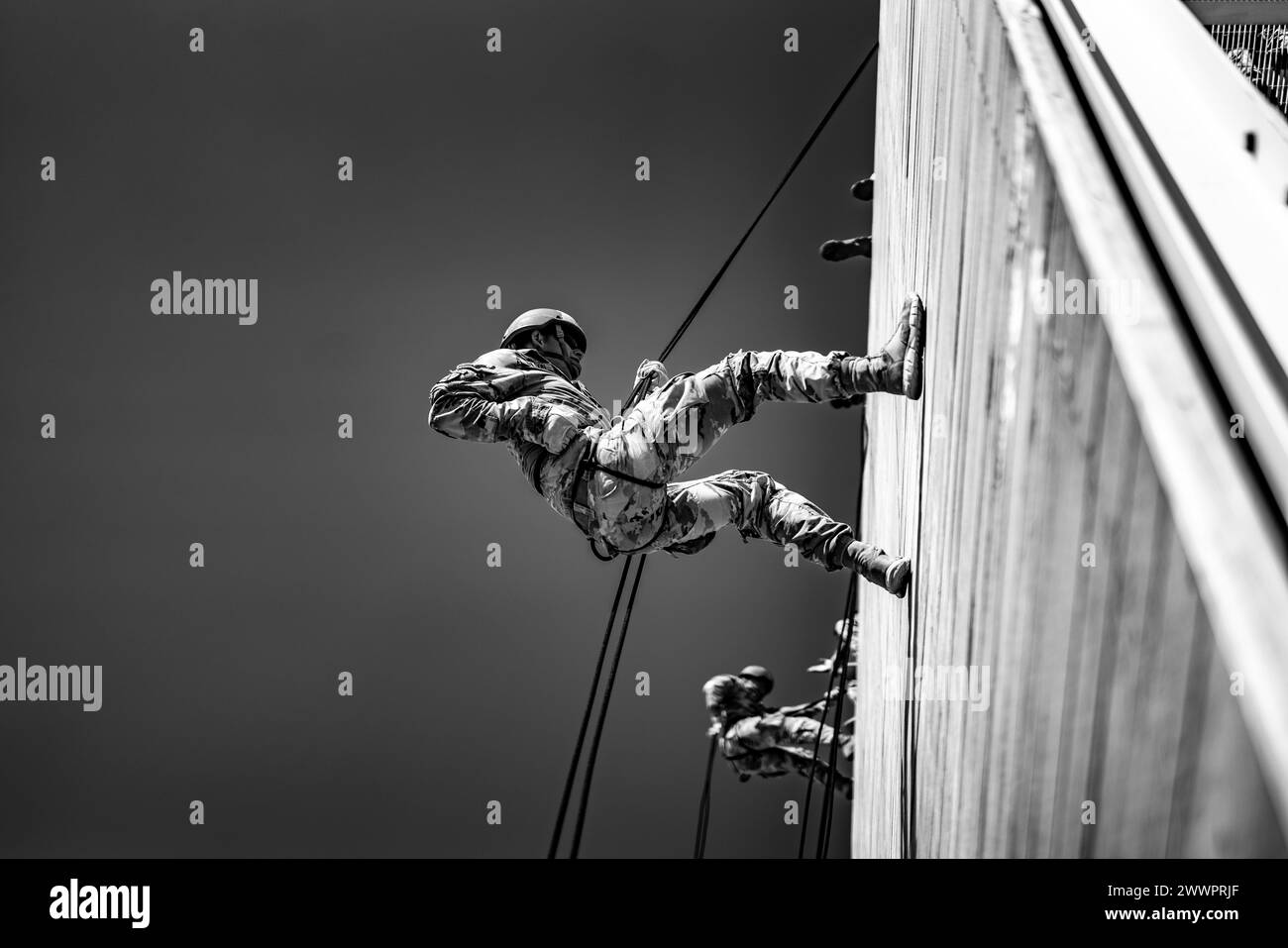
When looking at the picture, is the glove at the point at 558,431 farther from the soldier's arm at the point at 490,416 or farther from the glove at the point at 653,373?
the glove at the point at 653,373

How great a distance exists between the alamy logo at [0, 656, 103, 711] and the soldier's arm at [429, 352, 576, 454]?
7.98m

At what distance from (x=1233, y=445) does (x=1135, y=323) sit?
19 cm

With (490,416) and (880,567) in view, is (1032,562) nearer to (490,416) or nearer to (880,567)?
(880,567)

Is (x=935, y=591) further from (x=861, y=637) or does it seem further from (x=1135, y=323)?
(x=861, y=637)

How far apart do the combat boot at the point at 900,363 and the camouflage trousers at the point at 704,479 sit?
0.07 metres

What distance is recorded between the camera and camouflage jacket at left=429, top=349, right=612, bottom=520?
12.7 feet

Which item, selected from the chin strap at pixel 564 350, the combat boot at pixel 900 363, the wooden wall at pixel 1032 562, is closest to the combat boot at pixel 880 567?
the wooden wall at pixel 1032 562

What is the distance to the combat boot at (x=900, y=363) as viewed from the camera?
2986 millimetres

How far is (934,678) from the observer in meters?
2.58
